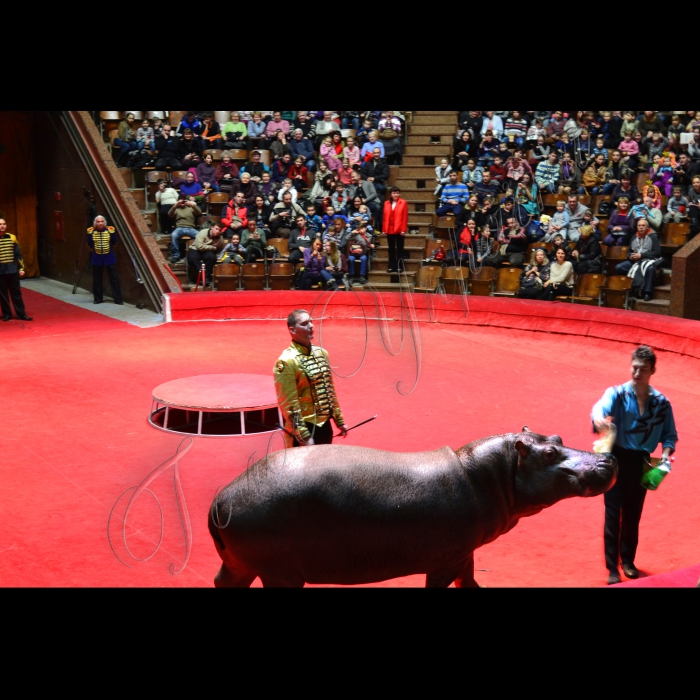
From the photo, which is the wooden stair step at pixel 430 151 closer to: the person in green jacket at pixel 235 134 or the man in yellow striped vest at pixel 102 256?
the person in green jacket at pixel 235 134

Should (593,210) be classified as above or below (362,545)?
above

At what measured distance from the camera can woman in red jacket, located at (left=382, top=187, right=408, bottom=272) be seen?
20722mm

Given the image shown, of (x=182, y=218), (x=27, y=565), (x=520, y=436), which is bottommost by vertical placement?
(x=27, y=565)

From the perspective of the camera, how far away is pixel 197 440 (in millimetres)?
10984

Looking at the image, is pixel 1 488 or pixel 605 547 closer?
pixel 605 547

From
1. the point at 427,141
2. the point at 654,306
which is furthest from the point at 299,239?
the point at 654,306

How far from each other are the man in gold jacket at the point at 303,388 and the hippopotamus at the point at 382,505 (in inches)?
70.5

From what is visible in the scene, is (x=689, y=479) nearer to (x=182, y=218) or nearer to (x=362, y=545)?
(x=362, y=545)

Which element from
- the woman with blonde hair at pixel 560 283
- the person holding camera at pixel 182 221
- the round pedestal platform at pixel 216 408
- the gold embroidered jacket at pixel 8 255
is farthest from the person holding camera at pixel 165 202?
the round pedestal platform at pixel 216 408

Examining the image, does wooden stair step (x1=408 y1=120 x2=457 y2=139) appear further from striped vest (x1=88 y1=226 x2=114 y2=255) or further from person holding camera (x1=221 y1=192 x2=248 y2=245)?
striped vest (x1=88 y1=226 x2=114 y2=255)

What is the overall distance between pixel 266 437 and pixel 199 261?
9935mm

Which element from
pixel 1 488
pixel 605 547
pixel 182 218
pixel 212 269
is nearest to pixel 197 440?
pixel 1 488

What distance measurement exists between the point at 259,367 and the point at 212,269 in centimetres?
644

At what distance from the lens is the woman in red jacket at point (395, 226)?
68.0 ft
